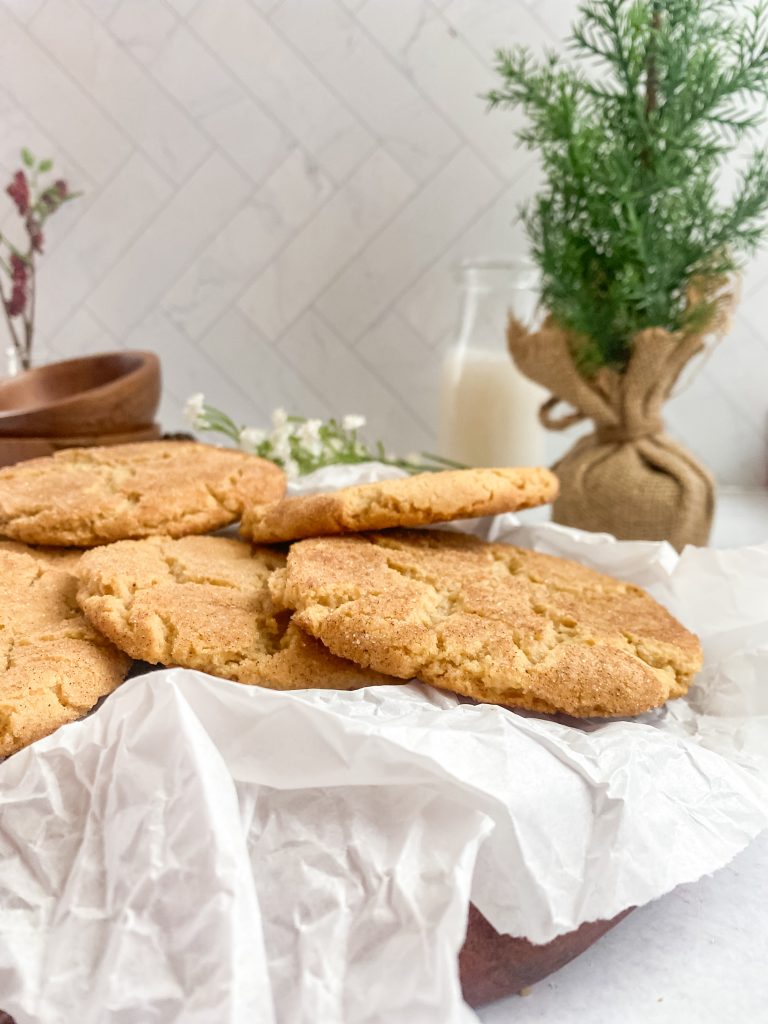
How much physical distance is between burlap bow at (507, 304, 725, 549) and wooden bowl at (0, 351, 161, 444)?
63 centimetres

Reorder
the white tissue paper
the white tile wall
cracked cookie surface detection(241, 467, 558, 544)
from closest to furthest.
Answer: the white tissue paper → cracked cookie surface detection(241, 467, 558, 544) → the white tile wall

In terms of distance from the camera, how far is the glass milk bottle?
1741 millimetres

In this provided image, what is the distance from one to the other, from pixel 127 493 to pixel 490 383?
0.87 meters

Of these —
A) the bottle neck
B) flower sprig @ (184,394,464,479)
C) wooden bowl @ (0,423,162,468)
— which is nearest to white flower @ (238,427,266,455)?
flower sprig @ (184,394,464,479)

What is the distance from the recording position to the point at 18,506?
1031 mm

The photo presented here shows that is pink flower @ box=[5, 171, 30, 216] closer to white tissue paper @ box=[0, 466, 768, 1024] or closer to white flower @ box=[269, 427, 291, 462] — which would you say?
white flower @ box=[269, 427, 291, 462]

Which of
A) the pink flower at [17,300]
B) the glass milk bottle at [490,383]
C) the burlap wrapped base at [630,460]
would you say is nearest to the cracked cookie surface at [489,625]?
the burlap wrapped base at [630,460]

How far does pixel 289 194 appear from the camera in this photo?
6.73ft

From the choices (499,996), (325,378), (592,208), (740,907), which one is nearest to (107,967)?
(499,996)

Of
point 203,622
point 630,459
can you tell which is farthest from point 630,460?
point 203,622

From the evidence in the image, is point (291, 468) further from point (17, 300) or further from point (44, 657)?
point (44, 657)

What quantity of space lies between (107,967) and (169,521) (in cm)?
55

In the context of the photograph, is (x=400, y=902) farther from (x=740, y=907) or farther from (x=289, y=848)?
(x=740, y=907)

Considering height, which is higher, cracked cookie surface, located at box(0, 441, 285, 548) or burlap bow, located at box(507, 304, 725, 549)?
cracked cookie surface, located at box(0, 441, 285, 548)
